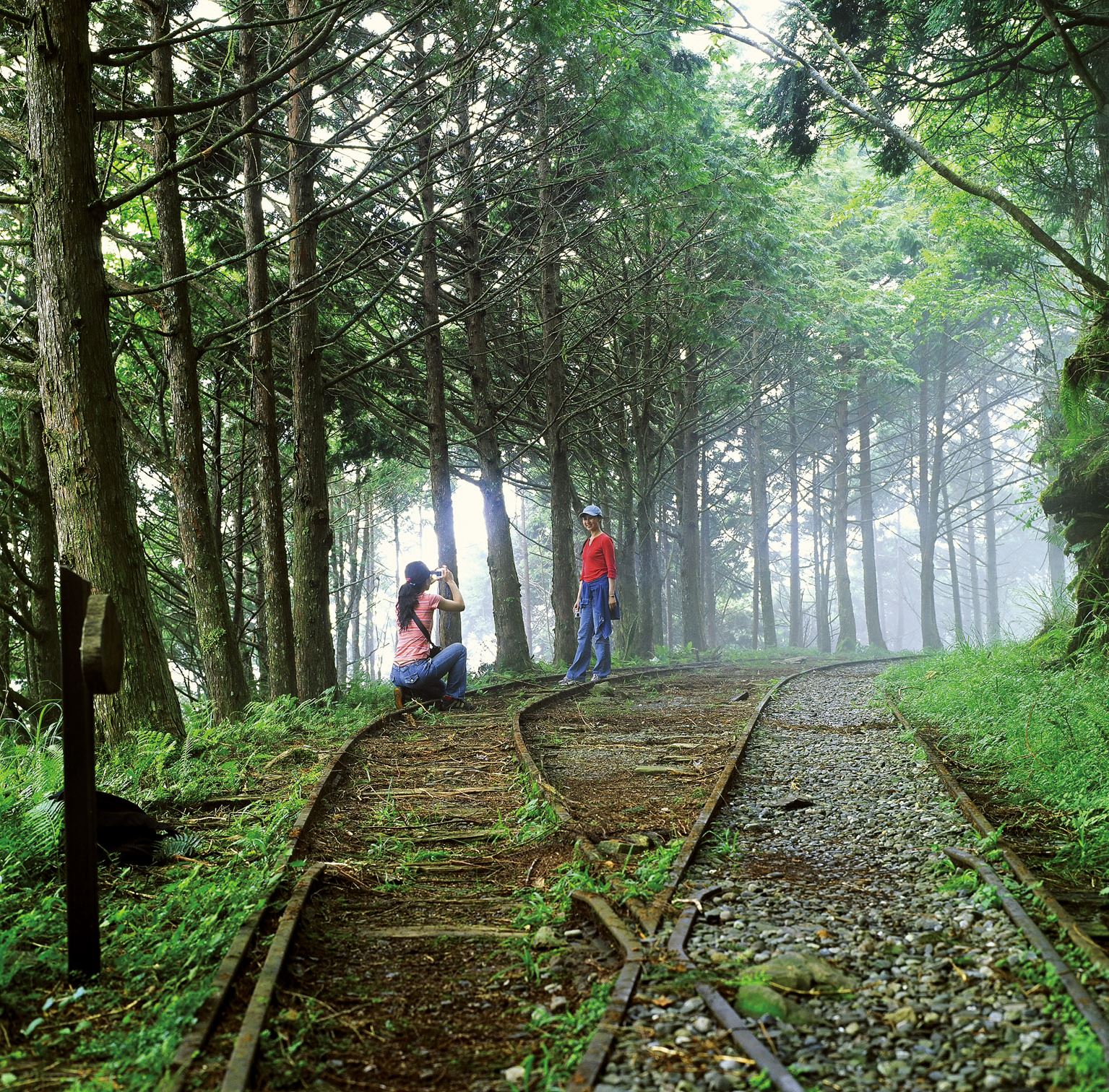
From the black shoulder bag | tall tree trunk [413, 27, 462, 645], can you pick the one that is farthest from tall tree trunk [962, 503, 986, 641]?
the black shoulder bag

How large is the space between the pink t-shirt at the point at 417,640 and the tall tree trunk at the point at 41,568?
3.94 meters

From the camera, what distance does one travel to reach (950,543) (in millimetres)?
34531

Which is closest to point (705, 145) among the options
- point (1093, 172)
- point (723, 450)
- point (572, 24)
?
point (1093, 172)

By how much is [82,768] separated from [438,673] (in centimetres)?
650

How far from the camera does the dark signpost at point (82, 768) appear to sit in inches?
124

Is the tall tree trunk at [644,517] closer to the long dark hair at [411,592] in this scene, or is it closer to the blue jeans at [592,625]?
the blue jeans at [592,625]

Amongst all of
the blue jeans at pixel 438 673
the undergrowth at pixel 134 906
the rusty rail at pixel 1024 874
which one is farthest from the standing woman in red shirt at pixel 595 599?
the rusty rail at pixel 1024 874

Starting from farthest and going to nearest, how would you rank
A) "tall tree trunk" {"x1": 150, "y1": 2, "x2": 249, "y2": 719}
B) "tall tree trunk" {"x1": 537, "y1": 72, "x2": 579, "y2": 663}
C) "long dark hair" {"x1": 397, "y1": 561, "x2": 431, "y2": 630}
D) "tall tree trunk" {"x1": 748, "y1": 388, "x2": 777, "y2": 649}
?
"tall tree trunk" {"x1": 748, "y1": 388, "x2": 777, "y2": 649}
"tall tree trunk" {"x1": 537, "y1": 72, "x2": 579, "y2": 663}
"long dark hair" {"x1": 397, "y1": 561, "x2": 431, "y2": 630}
"tall tree trunk" {"x1": 150, "y1": 2, "x2": 249, "y2": 719}

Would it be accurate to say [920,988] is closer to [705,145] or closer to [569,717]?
[569,717]

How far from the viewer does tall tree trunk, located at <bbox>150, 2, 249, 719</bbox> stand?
27.9 ft

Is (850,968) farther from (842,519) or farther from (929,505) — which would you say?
(929,505)

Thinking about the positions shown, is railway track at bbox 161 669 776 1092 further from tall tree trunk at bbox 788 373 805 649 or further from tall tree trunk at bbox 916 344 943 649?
tall tree trunk at bbox 788 373 805 649

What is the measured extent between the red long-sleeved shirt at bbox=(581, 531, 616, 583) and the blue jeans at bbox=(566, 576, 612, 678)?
8 cm

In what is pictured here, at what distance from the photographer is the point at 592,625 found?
12719 millimetres
